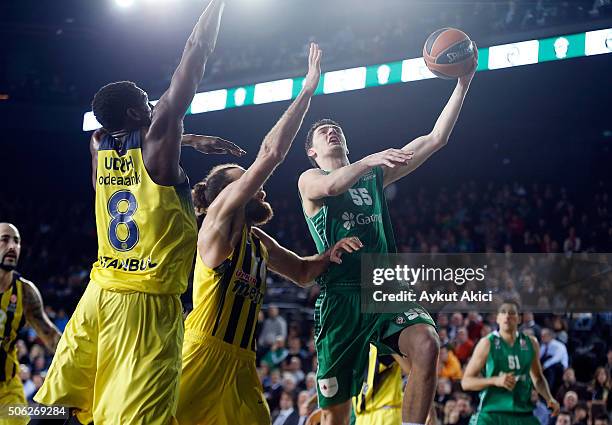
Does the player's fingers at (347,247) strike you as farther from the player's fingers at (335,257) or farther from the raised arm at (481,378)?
the raised arm at (481,378)

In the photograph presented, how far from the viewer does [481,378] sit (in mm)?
6402

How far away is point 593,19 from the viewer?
11.5 metres

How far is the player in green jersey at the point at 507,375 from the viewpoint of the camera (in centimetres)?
640

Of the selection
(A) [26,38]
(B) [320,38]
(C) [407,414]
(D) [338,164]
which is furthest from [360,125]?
(C) [407,414]

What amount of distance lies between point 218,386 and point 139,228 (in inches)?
34.5

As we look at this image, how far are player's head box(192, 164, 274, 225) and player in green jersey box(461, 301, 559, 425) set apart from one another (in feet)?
9.73

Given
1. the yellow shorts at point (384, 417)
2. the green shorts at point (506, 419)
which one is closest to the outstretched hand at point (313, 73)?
the yellow shorts at point (384, 417)

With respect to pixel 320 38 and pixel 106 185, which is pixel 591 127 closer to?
pixel 320 38

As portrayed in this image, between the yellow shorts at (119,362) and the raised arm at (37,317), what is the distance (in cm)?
214

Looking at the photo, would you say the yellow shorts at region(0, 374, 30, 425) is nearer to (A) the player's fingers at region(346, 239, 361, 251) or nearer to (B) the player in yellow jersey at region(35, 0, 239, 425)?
(B) the player in yellow jersey at region(35, 0, 239, 425)

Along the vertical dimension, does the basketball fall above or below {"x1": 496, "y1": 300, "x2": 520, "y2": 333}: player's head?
above

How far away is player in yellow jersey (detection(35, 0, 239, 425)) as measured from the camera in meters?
3.29

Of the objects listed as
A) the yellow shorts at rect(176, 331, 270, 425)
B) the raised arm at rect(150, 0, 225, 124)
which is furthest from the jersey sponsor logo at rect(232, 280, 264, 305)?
the raised arm at rect(150, 0, 225, 124)

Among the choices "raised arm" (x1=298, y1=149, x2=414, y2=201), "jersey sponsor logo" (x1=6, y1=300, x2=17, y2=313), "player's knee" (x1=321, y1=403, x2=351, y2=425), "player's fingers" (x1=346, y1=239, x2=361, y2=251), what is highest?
"raised arm" (x1=298, y1=149, x2=414, y2=201)
